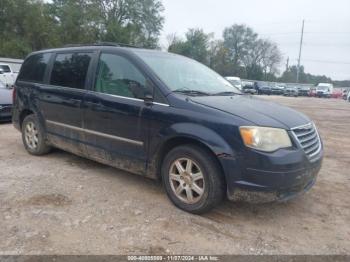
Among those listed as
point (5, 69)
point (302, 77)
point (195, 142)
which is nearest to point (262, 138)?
point (195, 142)

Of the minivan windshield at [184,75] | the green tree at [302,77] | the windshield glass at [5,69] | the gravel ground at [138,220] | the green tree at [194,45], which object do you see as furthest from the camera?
the green tree at [302,77]

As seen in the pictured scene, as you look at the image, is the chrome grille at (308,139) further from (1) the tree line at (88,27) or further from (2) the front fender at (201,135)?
(1) the tree line at (88,27)

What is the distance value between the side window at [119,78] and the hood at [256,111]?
695 mm

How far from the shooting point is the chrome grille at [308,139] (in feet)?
11.9

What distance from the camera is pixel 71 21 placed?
134 feet

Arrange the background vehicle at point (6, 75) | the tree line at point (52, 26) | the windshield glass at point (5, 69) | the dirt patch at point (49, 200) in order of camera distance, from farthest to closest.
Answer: the tree line at point (52, 26)
the windshield glass at point (5, 69)
the background vehicle at point (6, 75)
the dirt patch at point (49, 200)

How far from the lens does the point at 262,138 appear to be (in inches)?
133

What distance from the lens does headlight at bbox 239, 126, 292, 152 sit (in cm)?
337

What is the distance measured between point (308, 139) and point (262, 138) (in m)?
0.73

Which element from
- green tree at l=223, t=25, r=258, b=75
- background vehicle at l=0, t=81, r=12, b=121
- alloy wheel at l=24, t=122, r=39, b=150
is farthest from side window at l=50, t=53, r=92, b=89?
green tree at l=223, t=25, r=258, b=75

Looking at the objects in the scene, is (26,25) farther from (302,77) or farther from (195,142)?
(302,77)

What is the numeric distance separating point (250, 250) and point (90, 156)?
2634 millimetres

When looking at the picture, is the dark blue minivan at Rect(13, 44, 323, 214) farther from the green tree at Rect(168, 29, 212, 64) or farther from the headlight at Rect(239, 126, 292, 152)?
the green tree at Rect(168, 29, 212, 64)

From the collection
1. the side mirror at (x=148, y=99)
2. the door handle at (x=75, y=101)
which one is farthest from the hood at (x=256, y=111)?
the door handle at (x=75, y=101)
